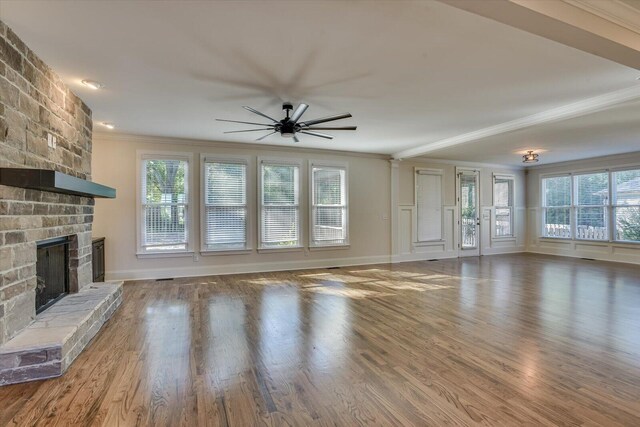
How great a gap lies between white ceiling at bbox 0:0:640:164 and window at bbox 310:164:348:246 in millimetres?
2317

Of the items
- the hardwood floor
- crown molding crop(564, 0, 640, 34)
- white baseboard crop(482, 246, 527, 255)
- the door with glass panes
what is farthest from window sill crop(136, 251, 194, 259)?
white baseboard crop(482, 246, 527, 255)

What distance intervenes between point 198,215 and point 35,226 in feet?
10.9

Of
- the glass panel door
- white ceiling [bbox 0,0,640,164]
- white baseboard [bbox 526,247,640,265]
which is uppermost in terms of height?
white ceiling [bbox 0,0,640,164]

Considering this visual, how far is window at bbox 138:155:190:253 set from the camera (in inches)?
231

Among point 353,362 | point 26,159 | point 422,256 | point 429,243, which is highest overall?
point 26,159

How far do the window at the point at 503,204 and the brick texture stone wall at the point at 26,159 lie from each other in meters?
9.82

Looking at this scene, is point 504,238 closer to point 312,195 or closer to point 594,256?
Answer: point 594,256

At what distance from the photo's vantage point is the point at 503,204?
9.52 metres

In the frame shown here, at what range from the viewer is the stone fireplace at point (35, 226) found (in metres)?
2.43

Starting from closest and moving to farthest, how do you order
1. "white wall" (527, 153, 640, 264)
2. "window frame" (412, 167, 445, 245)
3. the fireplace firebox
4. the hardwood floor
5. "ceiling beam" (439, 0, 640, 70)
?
"ceiling beam" (439, 0, 640, 70) < the hardwood floor < the fireplace firebox < "white wall" (527, 153, 640, 264) < "window frame" (412, 167, 445, 245)

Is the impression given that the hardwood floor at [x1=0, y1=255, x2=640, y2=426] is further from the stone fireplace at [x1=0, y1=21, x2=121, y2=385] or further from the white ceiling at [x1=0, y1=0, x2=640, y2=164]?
the white ceiling at [x1=0, y1=0, x2=640, y2=164]

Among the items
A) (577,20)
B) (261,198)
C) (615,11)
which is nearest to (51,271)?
(261,198)

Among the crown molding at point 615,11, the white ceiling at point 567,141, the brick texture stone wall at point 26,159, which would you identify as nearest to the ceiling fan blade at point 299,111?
the crown molding at point 615,11

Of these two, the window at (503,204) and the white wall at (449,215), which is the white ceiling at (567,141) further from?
the window at (503,204)
